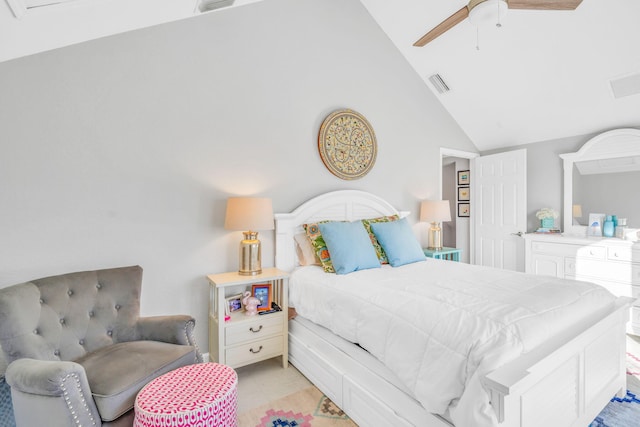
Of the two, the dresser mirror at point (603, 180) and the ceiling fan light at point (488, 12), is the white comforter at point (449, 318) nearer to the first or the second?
the ceiling fan light at point (488, 12)

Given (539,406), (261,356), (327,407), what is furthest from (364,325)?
(261,356)

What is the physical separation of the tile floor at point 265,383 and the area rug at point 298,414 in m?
0.07

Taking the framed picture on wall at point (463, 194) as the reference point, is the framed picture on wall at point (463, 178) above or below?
above

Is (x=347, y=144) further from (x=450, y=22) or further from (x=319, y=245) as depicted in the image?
(x=450, y=22)

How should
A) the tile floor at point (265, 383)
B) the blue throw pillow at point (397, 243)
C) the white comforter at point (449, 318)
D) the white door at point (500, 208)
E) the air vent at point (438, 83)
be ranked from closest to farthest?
the white comforter at point (449, 318) → the tile floor at point (265, 383) → the blue throw pillow at point (397, 243) → the air vent at point (438, 83) → the white door at point (500, 208)

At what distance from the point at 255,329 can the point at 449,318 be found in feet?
4.64

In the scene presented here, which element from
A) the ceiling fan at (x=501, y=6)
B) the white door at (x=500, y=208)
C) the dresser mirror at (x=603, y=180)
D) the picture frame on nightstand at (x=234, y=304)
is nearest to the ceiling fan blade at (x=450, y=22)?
the ceiling fan at (x=501, y=6)

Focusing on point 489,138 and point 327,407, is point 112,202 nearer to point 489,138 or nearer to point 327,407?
point 327,407

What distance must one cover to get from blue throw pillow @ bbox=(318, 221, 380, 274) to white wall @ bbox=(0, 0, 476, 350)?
Answer: 57 centimetres

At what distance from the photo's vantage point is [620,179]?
346 centimetres

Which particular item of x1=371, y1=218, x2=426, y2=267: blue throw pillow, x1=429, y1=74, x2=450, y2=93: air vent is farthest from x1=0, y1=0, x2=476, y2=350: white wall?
x1=429, y1=74, x2=450, y2=93: air vent

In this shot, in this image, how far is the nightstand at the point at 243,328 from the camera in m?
2.19

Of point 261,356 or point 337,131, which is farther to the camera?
point 337,131

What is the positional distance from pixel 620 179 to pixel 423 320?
3554mm
